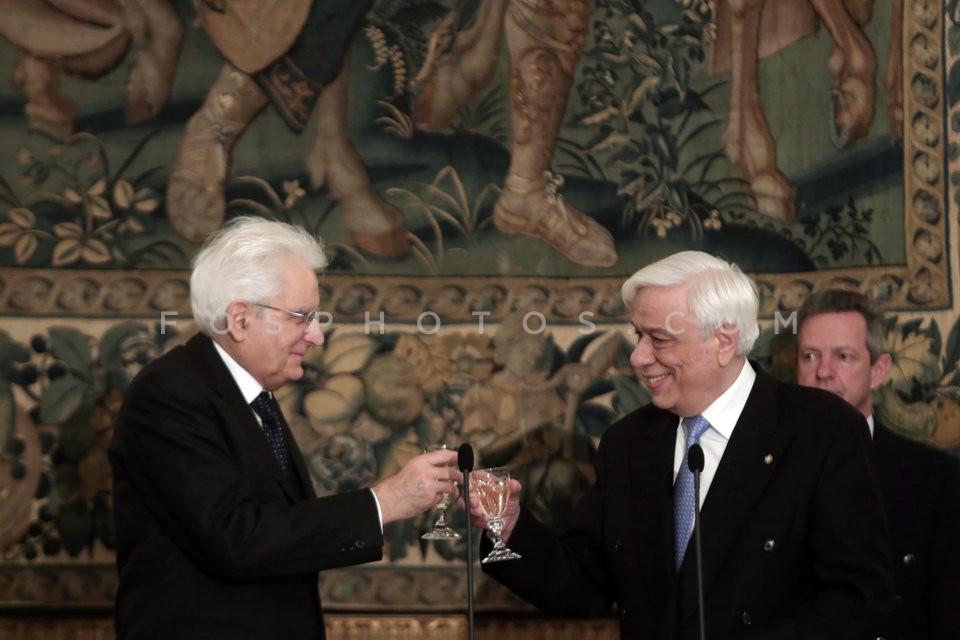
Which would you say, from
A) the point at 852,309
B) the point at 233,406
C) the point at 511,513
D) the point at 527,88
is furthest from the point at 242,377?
the point at 852,309

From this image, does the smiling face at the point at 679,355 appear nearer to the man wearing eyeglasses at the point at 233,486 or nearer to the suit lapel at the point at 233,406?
the man wearing eyeglasses at the point at 233,486

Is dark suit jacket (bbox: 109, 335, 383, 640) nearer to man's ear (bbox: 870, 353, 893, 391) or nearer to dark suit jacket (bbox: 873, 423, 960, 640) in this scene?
dark suit jacket (bbox: 873, 423, 960, 640)

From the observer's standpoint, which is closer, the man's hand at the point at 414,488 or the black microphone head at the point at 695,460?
the black microphone head at the point at 695,460

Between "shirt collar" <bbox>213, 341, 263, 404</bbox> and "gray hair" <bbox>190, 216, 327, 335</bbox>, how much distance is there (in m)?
0.07

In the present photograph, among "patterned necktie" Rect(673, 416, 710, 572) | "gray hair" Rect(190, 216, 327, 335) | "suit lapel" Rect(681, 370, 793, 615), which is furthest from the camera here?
"patterned necktie" Rect(673, 416, 710, 572)

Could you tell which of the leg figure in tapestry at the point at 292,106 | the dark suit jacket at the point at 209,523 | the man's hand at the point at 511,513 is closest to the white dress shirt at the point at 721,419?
the man's hand at the point at 511,513

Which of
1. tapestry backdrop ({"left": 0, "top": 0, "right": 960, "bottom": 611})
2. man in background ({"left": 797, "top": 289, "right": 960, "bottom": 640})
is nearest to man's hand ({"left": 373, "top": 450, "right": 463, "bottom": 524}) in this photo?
tapestry backdrop ({"left": 0, "top": 0, "right": 960, "bottom": 611})

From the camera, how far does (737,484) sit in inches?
152

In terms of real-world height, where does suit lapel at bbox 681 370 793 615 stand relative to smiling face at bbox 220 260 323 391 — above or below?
below

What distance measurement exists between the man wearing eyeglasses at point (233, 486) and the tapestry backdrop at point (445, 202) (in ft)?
5.01

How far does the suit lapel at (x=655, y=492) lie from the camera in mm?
3953

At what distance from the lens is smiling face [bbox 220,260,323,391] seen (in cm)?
372

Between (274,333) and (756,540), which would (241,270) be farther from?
(756,540)

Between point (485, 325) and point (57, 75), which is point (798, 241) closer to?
point (485, 325)
